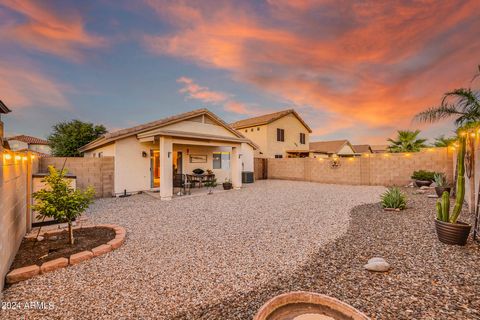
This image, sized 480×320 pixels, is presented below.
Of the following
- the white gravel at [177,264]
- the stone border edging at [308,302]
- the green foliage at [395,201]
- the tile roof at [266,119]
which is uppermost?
the tile roof at [266,119]

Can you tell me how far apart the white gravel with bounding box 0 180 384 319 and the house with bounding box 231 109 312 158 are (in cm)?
1543

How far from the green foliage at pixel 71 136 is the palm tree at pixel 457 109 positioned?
26904mm

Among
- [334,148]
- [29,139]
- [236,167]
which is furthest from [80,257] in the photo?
[29,139]

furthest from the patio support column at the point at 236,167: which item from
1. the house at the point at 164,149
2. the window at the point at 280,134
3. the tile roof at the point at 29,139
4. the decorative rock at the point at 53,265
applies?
the tile roof at the point at 29,139

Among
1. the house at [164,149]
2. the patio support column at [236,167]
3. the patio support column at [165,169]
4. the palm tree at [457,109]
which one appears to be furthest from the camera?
the patio support column at [236,167]

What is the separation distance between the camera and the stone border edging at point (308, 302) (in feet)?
4.82

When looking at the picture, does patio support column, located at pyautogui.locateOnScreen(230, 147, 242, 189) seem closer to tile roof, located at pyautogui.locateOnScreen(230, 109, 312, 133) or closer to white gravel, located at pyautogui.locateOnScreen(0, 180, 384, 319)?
white gravel, located at pyautogui.locateOnScreen(0, 180, 384, 319)

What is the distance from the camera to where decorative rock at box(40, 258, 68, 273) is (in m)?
2.98

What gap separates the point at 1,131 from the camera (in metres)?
2.66

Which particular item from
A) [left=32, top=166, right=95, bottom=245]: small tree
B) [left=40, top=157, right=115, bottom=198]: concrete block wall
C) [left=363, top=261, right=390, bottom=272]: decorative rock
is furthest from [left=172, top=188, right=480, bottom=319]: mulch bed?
[left=40, top=157, right=115, bottom=198]: concrete block wall

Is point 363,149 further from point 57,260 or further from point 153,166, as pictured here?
point 57,260

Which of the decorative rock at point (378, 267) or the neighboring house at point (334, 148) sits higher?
the neighboring house at point (334, 148)

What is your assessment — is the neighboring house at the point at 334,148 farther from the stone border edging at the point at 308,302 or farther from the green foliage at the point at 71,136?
the green foliage at the point at 71,136

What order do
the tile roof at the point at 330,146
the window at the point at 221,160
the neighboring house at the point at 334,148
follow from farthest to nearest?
the tile roof at the point at 330,146 < the neighboring house at the point at 334,148 < the window at the point at 221,160
